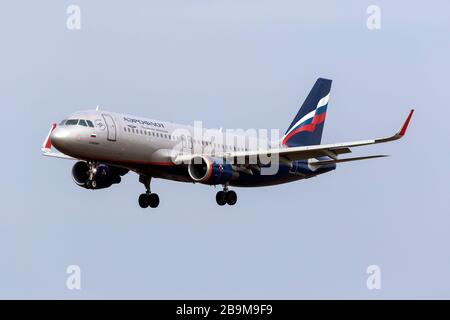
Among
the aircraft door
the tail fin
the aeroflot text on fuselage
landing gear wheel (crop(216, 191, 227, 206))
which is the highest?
the tail fin

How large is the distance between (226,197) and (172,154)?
15.1 feet

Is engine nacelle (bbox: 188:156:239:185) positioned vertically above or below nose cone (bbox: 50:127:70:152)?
below

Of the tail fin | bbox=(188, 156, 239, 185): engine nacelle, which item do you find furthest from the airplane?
the tail fin

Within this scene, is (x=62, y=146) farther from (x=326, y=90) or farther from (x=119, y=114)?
(x=326, y=90)

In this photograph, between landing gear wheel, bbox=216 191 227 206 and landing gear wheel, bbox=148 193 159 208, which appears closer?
landing gear wheel, bbox=216 191 227 206

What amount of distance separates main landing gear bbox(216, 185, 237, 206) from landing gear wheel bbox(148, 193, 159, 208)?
4.41m

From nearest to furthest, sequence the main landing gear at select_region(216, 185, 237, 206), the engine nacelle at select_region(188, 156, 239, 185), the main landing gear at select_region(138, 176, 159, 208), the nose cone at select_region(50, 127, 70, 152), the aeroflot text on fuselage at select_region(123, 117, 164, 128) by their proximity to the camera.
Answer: the nose cone at select_region(50, 127, 70, 152) < the aeroflot text on fuselage at select_region(123, 117, 164, 128) < the engine nacelle at select_region(188, 156, 239, 185) < the main landing gear at select_region(216, 185, 237, 206) < the main landing gear at select_region(138, 176, 159, 208)

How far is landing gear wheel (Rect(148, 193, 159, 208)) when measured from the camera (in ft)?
243

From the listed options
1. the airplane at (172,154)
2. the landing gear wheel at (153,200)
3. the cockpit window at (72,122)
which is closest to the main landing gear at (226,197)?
the airplane at (172,154)

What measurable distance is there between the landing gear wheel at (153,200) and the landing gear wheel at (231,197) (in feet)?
16.2

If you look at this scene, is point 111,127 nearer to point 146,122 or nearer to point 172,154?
point 146,122

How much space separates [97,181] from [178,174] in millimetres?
4712

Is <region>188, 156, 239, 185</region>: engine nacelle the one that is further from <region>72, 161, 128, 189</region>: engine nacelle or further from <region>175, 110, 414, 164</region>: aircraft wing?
<region>72, 161, 128, 189</region>: engine nacelle

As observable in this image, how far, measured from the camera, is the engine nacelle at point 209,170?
69000 mm
